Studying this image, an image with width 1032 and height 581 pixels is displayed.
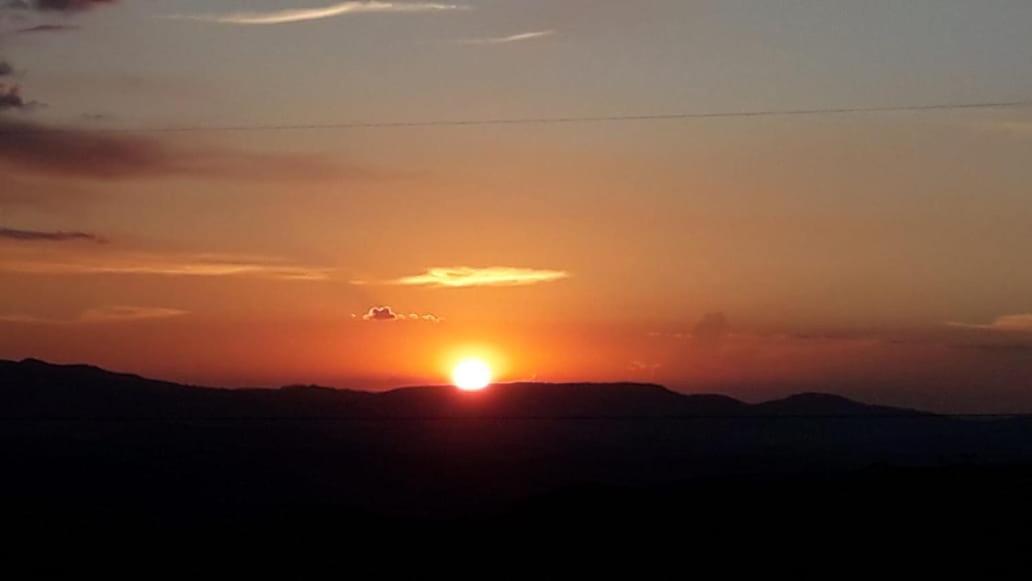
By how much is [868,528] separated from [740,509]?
8572 millimetres

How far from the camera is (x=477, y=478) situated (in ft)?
448

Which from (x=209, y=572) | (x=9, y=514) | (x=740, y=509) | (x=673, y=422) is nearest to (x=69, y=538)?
(x=9, y=514)

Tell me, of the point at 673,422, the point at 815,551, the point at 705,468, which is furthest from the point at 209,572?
the point at 673,422

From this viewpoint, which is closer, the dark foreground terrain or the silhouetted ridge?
the dark foreground terrain

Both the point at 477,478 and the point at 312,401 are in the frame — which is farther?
the point at 312,401

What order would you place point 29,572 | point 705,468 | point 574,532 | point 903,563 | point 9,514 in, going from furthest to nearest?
point 705,468, point 9,514, point 574,532, point 29,572, point 903,563

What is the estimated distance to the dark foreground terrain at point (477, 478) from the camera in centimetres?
4878

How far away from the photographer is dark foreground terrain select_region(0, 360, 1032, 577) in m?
48.8

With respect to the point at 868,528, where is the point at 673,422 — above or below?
above

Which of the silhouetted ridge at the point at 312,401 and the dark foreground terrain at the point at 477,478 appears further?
the silhouetted ridge at the point at 312,401

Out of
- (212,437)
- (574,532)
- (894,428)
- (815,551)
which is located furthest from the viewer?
(894,428)

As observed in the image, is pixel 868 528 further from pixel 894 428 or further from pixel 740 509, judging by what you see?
pixel 894 428

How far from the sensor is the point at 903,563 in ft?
136

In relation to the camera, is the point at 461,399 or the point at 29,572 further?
the point at 461,399
